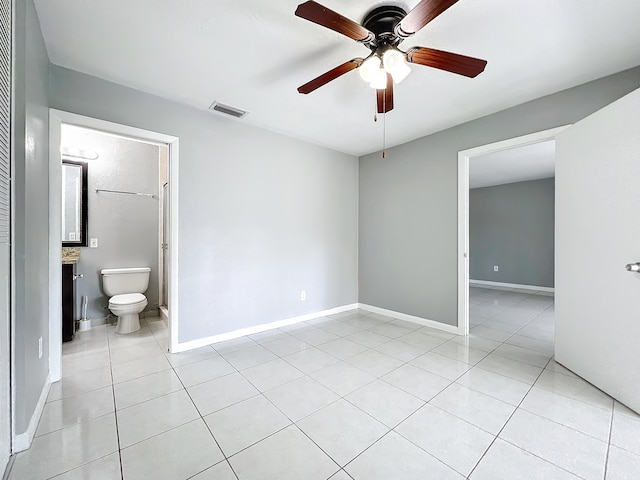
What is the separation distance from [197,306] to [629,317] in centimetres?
341

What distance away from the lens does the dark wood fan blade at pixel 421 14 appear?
1.20 meters

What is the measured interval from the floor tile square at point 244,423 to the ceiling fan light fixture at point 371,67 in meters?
2.19

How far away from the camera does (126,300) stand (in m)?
3.10

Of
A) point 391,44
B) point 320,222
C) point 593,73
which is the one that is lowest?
point 320,222

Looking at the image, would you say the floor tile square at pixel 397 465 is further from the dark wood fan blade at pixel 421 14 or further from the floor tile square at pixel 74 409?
the dark wood fan blade at pixel 421 14

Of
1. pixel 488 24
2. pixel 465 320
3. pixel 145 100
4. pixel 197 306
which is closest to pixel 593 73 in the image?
pixel 488 24

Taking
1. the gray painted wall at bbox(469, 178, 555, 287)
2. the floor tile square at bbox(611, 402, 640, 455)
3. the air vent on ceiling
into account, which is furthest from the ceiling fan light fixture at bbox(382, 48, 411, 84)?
the gray painted wall at bbox(469, 178, 555, 287)

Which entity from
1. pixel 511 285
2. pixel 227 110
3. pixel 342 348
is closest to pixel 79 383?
pixel 342 348

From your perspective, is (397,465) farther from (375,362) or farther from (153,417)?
(153,417)

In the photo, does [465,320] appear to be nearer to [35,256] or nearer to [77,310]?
[35,256]

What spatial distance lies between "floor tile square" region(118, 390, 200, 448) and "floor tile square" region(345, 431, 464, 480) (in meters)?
1.03

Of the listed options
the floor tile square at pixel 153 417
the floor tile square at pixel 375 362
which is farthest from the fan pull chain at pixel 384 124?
the floor tile square at pixel 153 417

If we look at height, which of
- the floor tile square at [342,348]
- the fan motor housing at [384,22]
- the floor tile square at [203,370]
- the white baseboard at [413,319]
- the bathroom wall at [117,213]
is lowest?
the floor tile square at [203,370]

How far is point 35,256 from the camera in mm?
1713
